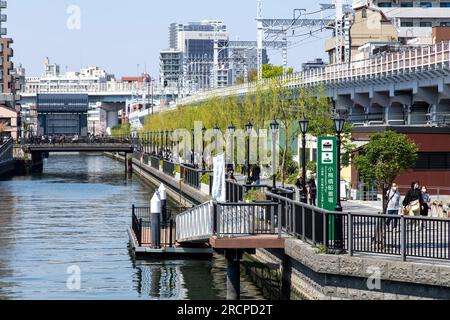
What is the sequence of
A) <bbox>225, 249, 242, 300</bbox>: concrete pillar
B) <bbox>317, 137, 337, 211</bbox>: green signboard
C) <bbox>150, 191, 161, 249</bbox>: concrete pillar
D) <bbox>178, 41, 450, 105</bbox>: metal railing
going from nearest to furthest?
<bbox>317, 137, 337, 211</bbox>: green signboard
<bbox>225, 249, 242, 300</bbox>: concrete pillar
<bbox>150, 191, 161, 249</bbox>: concrete pillar
<bbox>178, 41, 450, 105</bbox>: metal railing

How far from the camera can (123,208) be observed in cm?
7188

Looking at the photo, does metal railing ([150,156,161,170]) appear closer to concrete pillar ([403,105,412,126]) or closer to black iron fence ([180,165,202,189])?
black iron fence ([180,165,202,189])

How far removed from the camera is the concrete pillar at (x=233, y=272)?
3055 cm

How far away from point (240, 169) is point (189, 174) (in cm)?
440

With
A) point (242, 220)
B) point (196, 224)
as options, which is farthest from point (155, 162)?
point (242, 220)

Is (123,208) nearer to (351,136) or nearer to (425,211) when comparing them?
(351,136)

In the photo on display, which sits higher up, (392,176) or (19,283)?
(392,176)

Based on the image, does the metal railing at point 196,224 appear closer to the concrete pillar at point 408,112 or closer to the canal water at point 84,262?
the canal water at point 84,262

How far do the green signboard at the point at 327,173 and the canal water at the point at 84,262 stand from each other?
4279 mm

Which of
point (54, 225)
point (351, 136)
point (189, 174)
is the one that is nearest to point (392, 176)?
point (351, 136)

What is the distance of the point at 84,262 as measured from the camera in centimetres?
4228

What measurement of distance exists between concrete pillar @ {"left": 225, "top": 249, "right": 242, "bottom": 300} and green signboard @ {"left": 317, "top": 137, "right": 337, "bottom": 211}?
2.69 metres

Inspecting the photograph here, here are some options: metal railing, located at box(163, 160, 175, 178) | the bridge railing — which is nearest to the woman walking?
the bridge railing

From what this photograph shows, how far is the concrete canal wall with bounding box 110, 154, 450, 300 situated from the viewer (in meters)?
23.8
